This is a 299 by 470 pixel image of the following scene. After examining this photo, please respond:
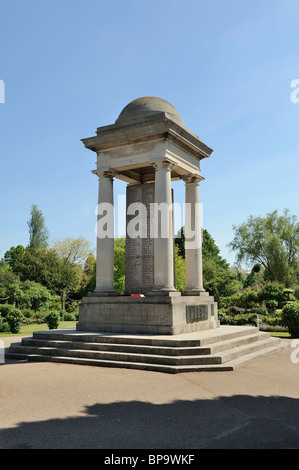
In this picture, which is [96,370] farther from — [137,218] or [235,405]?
[137,218]

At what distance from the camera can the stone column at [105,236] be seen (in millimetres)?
14297

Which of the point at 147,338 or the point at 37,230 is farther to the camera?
the point at 37,230

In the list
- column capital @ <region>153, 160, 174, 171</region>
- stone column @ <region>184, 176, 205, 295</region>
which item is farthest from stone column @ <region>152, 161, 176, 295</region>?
stone column @ <region>184, 176, 205, 295</region>

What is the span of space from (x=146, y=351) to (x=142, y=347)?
0.56ft

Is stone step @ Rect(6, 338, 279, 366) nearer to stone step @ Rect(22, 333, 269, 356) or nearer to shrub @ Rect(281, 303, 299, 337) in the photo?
stone step @ Rect(22, 333, 269, 356)

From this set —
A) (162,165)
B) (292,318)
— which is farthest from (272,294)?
(162,165)

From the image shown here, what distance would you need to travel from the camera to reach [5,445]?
15.3 ft

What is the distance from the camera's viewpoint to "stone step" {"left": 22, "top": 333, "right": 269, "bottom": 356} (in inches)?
394

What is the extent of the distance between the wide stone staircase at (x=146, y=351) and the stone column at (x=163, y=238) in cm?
225

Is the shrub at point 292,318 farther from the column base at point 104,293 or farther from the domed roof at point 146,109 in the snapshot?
the domed roof at point 146,109

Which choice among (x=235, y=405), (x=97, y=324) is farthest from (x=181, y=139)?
(x=235, y=405)

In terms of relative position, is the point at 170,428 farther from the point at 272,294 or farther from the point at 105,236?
the point at 272,294

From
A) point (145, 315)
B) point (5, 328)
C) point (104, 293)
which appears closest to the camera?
point (145, 315)

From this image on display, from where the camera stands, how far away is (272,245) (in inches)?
2165
